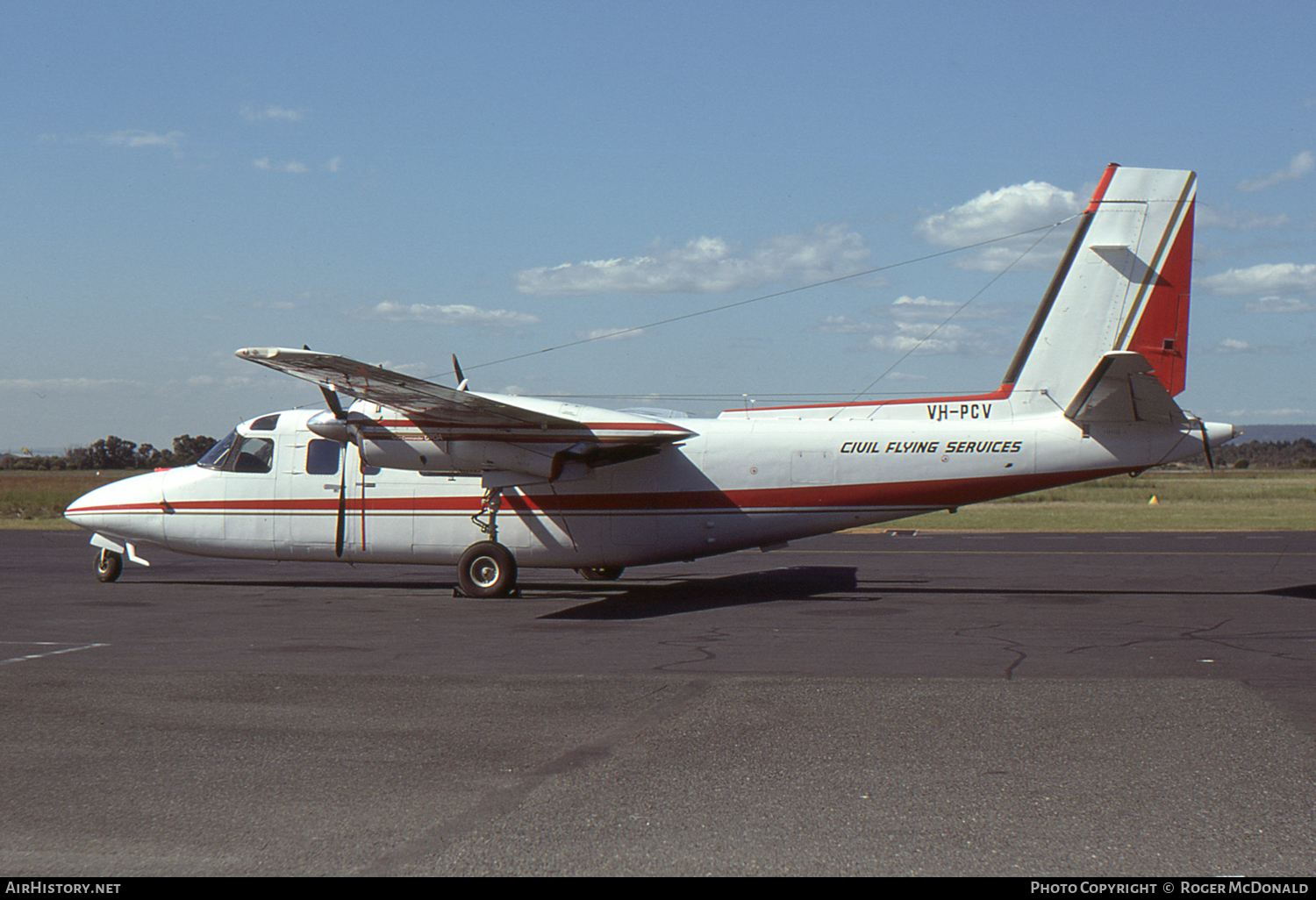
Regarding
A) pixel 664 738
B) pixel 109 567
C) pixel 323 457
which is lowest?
pixel 664 738

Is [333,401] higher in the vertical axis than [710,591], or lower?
higher

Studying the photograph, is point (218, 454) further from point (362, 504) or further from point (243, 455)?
point (362, 504)

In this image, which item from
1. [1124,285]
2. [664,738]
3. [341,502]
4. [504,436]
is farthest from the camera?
[341,502]

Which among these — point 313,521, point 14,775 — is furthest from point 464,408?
point 14,775

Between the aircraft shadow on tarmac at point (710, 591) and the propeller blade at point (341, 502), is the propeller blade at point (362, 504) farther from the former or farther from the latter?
the aircraft shadow on tarmac at point (710, 591)

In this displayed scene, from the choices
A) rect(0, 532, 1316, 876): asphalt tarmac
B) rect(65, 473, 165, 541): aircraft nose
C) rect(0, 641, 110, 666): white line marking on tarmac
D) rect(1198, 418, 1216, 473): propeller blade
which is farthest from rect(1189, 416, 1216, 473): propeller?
rect(65, 473, 165, 541): aircraft nose

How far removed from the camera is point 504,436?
16.9m

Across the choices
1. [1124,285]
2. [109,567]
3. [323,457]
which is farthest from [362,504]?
[1124,285]

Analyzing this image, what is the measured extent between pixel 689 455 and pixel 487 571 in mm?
3811

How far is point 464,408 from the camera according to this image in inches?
639

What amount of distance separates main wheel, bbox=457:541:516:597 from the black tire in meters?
6.91

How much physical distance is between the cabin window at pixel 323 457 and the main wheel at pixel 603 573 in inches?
182

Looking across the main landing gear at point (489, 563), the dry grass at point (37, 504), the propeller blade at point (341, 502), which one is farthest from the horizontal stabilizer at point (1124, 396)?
the dry grass at point (37, 504)

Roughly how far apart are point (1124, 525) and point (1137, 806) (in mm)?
33478
